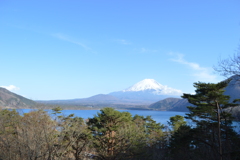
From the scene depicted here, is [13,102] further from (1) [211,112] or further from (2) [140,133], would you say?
(1) [211,112]

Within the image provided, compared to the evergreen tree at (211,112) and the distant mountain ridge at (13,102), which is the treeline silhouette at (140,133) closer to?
the evergreen tree at (211,112)

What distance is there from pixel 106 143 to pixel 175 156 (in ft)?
23.7

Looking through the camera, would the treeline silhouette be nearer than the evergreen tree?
Yes

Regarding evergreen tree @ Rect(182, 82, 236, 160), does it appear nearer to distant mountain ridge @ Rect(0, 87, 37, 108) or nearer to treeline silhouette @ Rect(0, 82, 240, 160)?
treeline silhouette @ Rect(0, 82, 240, 160)

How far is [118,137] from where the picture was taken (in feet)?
57.3

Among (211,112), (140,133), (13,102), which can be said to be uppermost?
(211,112)

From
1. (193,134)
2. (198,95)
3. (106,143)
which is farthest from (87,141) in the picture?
(198,95)

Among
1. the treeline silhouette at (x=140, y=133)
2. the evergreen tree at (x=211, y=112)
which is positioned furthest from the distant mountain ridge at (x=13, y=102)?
the evergreen tree at (x=211, y=112)

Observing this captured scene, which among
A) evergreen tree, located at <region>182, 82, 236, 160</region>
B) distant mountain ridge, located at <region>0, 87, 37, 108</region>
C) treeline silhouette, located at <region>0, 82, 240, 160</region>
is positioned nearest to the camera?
treeline silhouette, located at <region>0, 82, 240, 160</region>

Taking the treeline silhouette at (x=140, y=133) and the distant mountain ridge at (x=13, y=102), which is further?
the distant mountain ridge at (x=13, y=102)

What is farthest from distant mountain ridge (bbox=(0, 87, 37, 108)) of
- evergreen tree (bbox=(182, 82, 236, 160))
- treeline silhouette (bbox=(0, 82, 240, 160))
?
evergreen tree (bbox=(182, 82, 236, 160))

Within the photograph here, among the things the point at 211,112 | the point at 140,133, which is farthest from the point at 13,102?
the point at 211,112

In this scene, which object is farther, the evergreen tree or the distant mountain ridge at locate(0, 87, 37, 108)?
the distant mountain ridge at locate(0, 87, 37, 108)

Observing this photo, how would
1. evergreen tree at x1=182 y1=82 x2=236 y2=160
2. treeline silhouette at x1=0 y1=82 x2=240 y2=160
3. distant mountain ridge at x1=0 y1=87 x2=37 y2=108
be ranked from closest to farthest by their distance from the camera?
treeline silhouette at x1=0 y1=82 x2=240 y2=160 → evergreen tree at x1=182 y1=82 x2=236 y2=160 → distant mountain ridge at x1=0 y1=87 x2=37 y2=108
